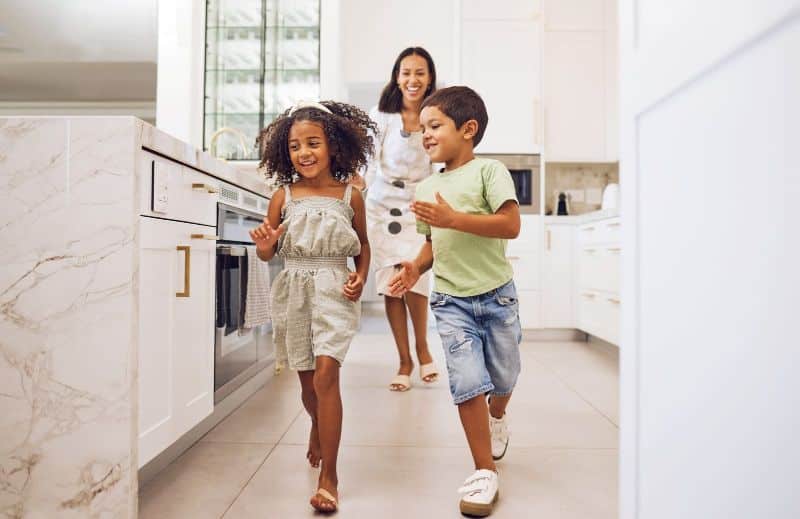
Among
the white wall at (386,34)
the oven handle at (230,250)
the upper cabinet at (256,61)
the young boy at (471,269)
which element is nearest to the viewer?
the young boy at (471,269)

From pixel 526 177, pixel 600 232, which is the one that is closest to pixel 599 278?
pixel 600 232

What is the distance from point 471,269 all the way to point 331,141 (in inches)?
20.1

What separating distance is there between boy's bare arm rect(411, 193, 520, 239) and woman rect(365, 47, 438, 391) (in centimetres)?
112

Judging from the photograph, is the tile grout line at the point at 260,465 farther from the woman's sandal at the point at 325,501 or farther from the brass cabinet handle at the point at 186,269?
the brass cabinet handle at the point at 186,269

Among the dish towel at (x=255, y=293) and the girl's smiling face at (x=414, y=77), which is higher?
the girl's smiling face at (x=414, y=77)

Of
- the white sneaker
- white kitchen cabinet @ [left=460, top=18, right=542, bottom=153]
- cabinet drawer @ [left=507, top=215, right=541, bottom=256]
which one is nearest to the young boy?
the white sneaker

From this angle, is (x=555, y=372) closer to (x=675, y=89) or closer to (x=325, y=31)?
(x=325, y=31)

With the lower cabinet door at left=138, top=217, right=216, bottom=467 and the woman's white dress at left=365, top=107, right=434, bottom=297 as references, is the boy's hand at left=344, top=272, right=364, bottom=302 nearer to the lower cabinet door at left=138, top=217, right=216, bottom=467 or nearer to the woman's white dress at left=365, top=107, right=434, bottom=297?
the lower cabinet door at left=138, top=217, right=216, bottom=467

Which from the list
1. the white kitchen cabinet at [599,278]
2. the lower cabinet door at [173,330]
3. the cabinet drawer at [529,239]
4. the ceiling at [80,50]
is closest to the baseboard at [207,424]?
the lower cabinet door at [173,330]

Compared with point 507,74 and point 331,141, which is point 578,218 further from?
point 331,141

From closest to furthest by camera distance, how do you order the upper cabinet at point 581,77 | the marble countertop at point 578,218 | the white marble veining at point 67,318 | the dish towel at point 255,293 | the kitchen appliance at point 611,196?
1. the white marble veining at point 67,318
2. the dish towel at point 255,293
3. the marble countertop at point 578,218
4. the kitchen appliance at point 611,196
5. the upper cabinet at point 581,77

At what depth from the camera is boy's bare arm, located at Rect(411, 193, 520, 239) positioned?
4.25ft

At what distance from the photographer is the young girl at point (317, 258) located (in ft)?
4.57

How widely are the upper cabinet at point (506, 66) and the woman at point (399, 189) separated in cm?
175
